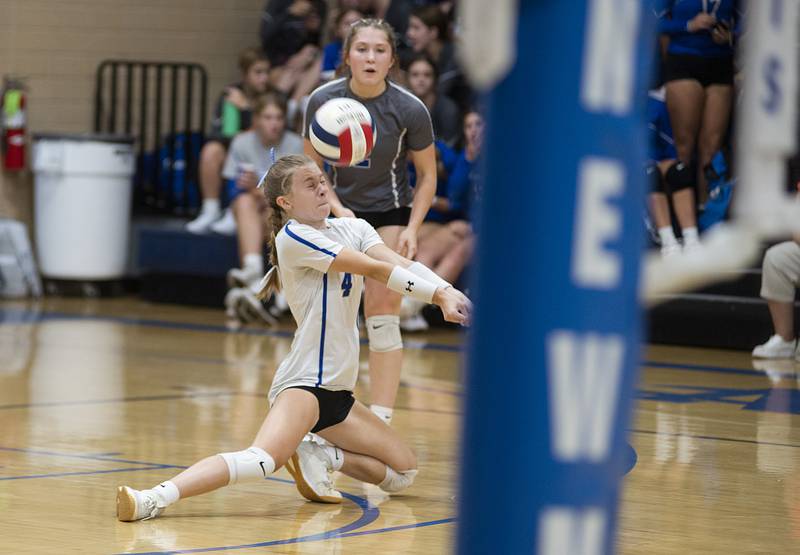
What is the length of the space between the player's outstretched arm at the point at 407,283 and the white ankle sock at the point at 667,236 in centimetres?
461

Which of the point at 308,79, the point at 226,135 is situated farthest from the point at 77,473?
the point at 308,79

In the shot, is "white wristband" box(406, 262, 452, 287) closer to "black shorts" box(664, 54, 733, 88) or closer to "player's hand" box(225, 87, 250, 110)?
"black shorts" box(664, 54, 733, 88)

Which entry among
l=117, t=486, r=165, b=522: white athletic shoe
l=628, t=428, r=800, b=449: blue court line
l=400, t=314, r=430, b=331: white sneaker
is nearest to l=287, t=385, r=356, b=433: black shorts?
l=117, t=486, r=165, b=522: white athletic shoe

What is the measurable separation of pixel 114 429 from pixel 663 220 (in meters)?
4.25

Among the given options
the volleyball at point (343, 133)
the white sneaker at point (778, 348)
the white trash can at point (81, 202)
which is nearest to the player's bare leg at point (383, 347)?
the volleyball at point (343, 133)

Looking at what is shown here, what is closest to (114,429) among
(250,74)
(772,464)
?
(772,464)

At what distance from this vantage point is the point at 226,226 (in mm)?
10516

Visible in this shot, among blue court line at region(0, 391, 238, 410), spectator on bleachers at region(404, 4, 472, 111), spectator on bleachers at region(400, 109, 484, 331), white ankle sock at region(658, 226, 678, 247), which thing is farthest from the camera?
spectator on bleachers at region(404, 4, 472, 111)

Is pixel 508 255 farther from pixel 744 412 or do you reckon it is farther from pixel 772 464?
pixel 744 412

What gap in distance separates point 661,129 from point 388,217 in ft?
14.6

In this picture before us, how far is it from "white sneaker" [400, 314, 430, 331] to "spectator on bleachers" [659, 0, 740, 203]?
6.48 feet

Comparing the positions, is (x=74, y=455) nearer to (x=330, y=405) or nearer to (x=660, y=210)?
(x=330, y=405)

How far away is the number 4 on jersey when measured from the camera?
4.00 m

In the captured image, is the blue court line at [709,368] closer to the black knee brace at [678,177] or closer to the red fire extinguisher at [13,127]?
the black knee brace at [678,177]
